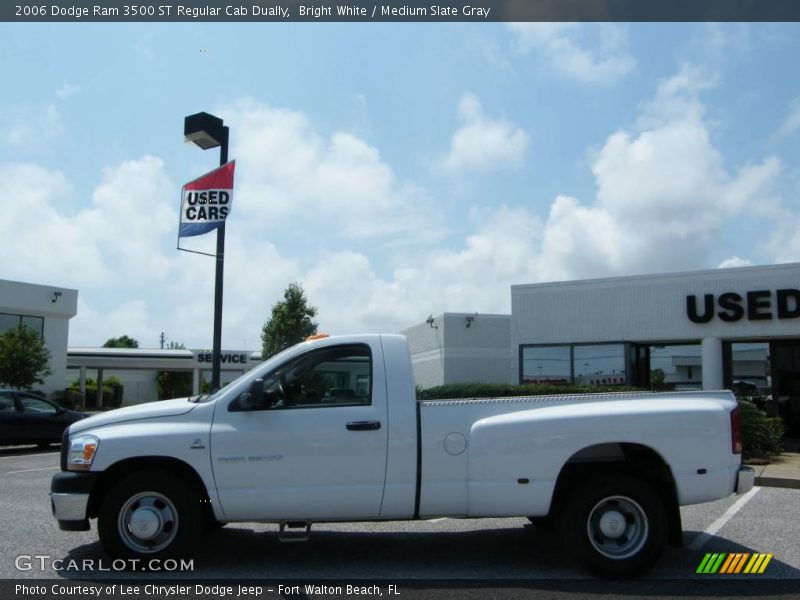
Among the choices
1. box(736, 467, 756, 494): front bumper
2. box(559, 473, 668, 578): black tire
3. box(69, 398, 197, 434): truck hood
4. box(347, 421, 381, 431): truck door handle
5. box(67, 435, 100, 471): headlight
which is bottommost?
box(559, 473, 668, 578): black tire

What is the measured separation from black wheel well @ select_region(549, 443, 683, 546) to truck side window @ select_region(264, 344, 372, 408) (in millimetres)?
1765

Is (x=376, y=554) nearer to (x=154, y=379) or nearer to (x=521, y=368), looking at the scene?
(x=521, y=368)

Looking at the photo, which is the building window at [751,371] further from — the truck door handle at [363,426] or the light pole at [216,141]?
the truck door handle at [363,426]

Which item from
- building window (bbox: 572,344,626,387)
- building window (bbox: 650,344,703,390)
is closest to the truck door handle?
building window (bbox: 572,344,626,387)

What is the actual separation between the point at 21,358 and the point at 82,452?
2627 centimetres

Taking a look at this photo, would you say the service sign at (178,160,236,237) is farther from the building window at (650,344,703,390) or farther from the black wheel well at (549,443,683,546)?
the building window at (650,344,703,390)

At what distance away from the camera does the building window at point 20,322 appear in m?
32.7

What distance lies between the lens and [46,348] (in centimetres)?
3391

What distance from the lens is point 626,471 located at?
6262 mm

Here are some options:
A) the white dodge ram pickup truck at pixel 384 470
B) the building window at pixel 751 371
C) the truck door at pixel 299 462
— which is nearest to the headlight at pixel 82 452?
the white dodge ram pickup truck at pixel 384 470

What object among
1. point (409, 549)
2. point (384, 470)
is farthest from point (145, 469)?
point (409, 549)

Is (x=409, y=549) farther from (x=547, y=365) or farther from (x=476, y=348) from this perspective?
(x=476, y=348)

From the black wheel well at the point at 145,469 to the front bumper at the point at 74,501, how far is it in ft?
0.31
